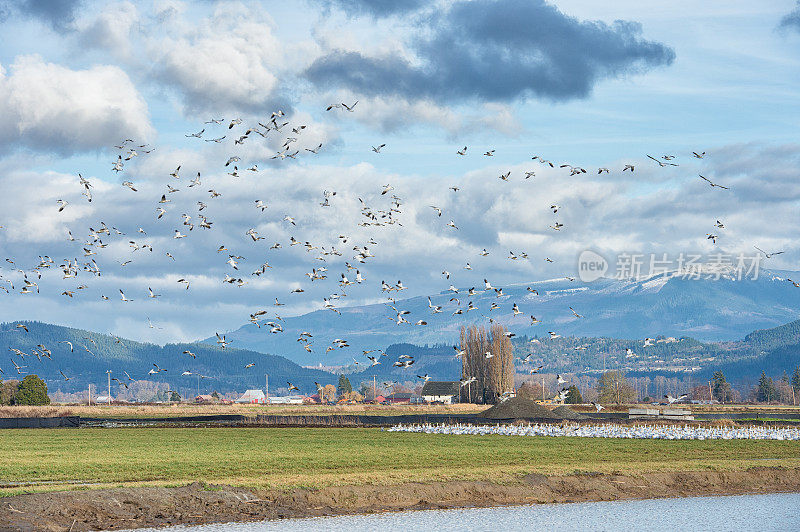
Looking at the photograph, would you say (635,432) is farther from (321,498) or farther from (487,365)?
(487,365)

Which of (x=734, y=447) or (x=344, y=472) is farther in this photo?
(x=734, y=447)

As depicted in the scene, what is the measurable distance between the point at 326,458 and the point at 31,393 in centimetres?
11277

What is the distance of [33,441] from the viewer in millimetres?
67000

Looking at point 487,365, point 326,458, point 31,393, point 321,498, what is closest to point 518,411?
point 326,458

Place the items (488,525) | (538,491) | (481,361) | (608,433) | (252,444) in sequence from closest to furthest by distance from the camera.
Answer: (488,525) → (538,491) → (252,444) → (608,433) → (481,361)

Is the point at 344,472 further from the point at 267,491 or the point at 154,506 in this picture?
the point at 154,506

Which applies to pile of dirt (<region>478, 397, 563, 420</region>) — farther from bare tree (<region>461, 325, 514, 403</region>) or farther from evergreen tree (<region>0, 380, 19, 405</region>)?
evergreen tree (<region>0, 380, 19, 405</region>)

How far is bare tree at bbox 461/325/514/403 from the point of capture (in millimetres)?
176000

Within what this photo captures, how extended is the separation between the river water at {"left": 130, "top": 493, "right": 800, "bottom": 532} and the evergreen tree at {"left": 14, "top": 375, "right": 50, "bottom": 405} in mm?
124394

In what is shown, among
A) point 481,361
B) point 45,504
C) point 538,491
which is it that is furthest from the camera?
point 481,361

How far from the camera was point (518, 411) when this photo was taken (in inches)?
3915

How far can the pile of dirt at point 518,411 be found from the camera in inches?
3861

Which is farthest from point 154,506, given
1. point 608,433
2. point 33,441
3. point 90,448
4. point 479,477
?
point 608,433

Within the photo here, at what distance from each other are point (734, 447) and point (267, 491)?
37.9 meters
